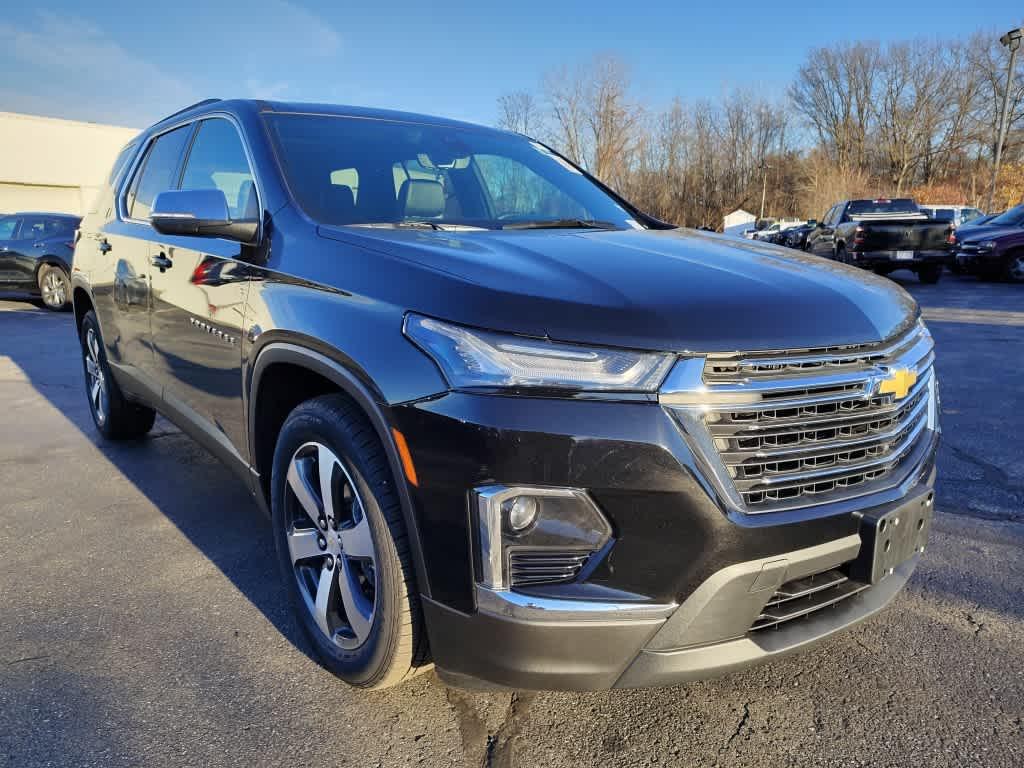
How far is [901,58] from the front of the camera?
65.6m

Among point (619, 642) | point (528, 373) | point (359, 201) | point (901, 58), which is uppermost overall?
point (901, 58)

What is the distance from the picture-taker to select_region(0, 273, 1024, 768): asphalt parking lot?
75.7 inches

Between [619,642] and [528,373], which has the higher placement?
[528,373]

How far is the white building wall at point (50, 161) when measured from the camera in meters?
32.3

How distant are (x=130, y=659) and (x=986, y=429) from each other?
190 inches

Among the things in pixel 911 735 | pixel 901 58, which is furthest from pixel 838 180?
pixel 911 735

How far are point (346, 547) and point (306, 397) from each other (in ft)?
1.71

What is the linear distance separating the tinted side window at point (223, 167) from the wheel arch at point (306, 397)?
21.9 inches

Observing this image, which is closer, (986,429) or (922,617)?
(922,617)

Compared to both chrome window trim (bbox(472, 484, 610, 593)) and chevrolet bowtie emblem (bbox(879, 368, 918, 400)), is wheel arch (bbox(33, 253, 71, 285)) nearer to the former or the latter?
chrome window trim (bbox(472, 484, 610, 593))

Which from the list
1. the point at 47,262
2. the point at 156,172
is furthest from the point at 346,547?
the point at 47,262

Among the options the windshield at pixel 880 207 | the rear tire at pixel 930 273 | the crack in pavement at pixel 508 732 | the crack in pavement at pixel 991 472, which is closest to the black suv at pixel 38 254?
the crack in pavement at pixel 508 732

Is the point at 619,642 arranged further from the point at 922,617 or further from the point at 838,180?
the point at 838,180

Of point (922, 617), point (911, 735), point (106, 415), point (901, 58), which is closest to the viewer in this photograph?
point (911, 735)
